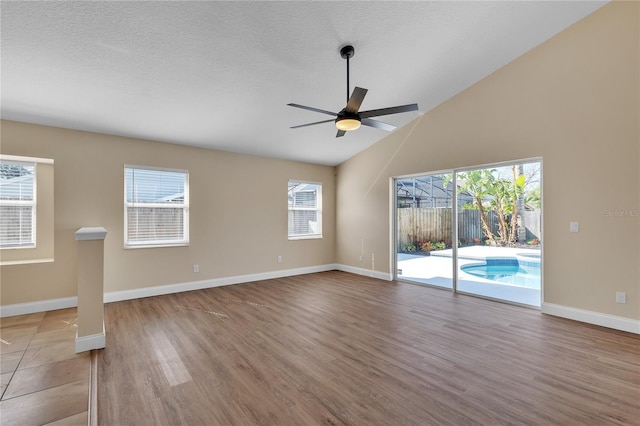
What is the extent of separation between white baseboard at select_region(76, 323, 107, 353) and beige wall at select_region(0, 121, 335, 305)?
6.04 feet

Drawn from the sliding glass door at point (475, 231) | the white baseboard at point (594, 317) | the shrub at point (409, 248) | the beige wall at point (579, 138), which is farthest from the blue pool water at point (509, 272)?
the shrub at point (409, 248)

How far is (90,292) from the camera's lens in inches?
A: 114

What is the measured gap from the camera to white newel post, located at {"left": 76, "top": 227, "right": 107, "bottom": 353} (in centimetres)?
284

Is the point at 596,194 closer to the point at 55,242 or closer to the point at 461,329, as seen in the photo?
the point at 461,329

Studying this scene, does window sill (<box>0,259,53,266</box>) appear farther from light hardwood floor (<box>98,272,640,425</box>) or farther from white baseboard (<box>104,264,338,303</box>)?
light hardwood floor (<box>98,272,640,425</box>)

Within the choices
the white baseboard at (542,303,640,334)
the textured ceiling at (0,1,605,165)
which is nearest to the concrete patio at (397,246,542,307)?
the white baseboard at (542,303,640,334)

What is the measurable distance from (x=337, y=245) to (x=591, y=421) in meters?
5.54

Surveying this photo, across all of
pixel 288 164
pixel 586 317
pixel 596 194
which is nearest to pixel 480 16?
pixel 596 194

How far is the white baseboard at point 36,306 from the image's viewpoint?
3852mm

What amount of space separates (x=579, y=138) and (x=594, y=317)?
2257 millimetres

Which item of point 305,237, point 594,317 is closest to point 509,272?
Answer: point 594,317

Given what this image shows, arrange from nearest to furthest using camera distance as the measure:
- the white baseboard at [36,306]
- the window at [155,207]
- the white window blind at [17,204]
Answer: the white baseboard at [36,306] < the white window blind at [17,204] < the window at [155,207]

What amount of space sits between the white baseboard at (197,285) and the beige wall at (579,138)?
13.3ft

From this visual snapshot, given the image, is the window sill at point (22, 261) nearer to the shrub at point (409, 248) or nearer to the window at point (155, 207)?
the window at point (155, 207)
